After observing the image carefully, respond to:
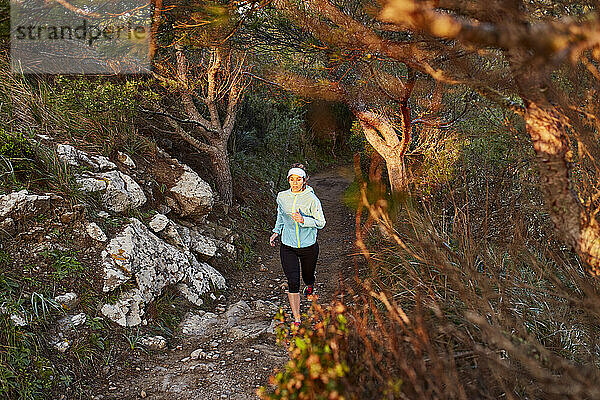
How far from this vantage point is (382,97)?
7059mm

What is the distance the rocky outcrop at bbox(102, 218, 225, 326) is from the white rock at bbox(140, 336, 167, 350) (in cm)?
21

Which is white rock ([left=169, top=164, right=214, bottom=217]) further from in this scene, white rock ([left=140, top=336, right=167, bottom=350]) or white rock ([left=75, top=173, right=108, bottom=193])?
white rock ([left=140, top=336, right=167, bottom=350])

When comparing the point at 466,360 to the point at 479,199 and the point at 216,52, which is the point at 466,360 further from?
the point at 216,52

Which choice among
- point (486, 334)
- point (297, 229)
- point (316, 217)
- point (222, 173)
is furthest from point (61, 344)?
point (222, 173)

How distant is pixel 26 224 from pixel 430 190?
567cm

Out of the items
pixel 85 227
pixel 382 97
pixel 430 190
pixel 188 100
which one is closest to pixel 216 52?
pixel 188 100

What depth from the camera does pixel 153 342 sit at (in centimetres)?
398

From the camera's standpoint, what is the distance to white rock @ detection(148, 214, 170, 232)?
17.1 feet

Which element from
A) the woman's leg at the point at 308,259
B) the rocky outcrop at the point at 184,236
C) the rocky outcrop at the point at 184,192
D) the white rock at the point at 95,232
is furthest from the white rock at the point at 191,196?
the woman's leg at the point at 308,259

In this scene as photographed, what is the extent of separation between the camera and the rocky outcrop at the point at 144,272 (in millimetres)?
4125

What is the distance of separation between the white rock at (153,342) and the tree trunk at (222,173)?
344cm

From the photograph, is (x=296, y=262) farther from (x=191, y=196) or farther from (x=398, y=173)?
(x=398, y=173)

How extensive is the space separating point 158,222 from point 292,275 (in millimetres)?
2126

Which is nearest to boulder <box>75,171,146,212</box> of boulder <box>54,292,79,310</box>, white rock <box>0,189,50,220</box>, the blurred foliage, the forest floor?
white rock <box>0,189,50,220</box>
